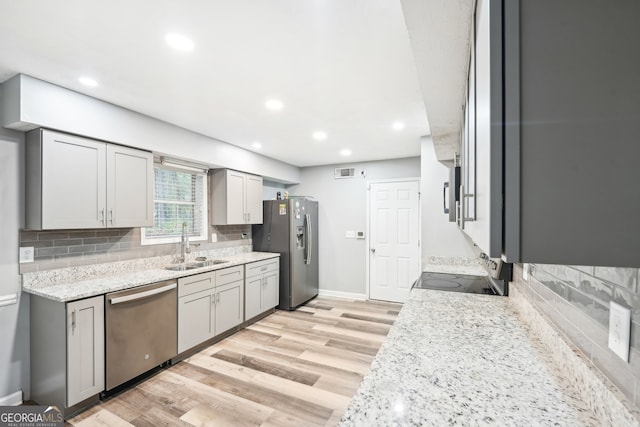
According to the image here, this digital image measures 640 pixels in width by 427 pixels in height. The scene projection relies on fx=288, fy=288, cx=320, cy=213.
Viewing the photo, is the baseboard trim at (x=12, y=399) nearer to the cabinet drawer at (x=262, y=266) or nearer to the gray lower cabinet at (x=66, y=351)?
the gray lower cabinet at (x=66, y=351)

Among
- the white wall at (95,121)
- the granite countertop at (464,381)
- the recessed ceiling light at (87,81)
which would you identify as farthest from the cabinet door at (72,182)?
the granite countertop at (464,381)

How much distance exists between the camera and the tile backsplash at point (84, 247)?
2324 mm

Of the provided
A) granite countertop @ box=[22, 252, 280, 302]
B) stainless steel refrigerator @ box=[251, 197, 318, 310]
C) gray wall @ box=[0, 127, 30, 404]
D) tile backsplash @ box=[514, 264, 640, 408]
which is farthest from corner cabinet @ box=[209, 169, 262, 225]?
tile backsplash @ box=[514, 264, 640, 408]

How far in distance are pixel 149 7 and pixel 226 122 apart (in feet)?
5.41

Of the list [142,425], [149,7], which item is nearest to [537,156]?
[149,7]

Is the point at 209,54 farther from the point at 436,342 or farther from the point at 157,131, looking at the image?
the point at 436,342

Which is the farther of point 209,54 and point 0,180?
point 0,180

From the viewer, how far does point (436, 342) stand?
3.94 ft

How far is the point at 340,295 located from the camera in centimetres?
524

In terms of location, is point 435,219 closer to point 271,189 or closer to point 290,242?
point 290,242

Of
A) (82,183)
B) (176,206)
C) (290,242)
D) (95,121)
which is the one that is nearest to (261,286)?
(290,242)

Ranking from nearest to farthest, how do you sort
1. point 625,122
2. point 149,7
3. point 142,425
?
point 625,122, point 149,7, point 142,425

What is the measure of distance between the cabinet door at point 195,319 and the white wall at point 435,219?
2.55m

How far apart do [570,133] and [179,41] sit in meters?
1.96
